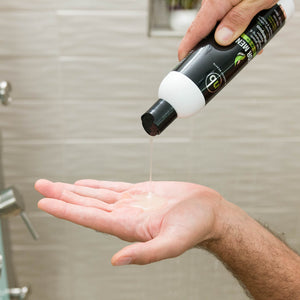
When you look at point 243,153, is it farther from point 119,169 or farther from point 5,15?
point 5,15

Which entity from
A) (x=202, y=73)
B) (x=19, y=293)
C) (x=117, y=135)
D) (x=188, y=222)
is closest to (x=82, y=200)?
(x=188, y=222)

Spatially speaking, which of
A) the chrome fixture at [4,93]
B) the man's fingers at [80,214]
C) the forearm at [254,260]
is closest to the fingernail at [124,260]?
the man's fingers at [80,214]

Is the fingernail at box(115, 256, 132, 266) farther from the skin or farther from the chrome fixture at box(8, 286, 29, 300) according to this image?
the chrome fixture at box(8, 286, 29, 300)

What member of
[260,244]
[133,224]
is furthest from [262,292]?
[133,224]

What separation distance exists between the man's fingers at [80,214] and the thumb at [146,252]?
0.13 m

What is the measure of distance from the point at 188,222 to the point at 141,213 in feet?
0.37

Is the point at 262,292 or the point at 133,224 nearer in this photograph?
the point at 133,224

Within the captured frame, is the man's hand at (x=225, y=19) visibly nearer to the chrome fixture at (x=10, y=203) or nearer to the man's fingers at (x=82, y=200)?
the man's fingers at (x=82, y=200)

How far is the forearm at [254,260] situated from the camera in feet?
2.62

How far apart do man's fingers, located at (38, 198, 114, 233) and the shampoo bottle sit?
0.57ft

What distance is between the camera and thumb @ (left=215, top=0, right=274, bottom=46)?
24.4 inches

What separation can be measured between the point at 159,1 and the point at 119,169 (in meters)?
0.49

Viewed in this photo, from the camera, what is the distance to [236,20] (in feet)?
2.03

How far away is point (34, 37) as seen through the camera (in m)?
1.09
